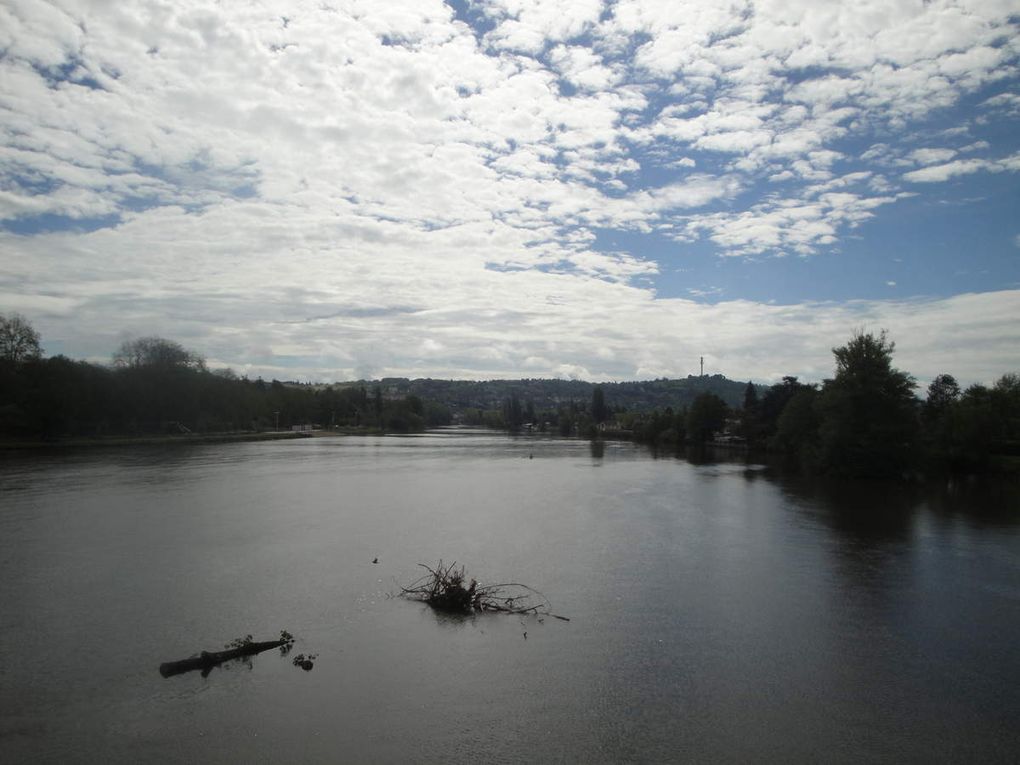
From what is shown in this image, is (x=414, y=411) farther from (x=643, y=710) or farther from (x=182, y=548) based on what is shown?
(x=643, y=710)

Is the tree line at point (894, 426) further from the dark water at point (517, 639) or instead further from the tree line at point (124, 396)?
the tree line at point (124, 396)

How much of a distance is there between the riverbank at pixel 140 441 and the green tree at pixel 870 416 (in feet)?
223

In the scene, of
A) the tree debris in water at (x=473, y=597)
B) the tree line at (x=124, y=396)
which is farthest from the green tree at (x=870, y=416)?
the tree line at (x=124, y=396)

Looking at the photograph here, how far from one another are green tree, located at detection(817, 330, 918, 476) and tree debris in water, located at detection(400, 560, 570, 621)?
121ft

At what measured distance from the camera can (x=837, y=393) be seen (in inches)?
1811

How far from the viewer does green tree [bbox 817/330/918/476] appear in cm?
4394

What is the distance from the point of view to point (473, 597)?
14352mm

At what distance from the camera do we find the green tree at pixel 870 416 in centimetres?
4394

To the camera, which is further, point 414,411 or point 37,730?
point 414,411

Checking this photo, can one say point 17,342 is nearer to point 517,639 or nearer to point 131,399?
point 131,399

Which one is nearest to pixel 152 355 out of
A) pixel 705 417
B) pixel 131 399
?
pixel 131 399

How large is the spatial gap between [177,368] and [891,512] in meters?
78.1

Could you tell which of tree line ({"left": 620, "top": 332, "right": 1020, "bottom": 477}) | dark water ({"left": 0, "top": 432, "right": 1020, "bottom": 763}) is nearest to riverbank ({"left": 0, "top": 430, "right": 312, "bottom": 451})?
dark water ({"left": 0, "top": 432, "right": 1020, "bottom": 763})

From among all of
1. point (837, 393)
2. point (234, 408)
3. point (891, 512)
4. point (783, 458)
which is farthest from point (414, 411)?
point (891, 512)
